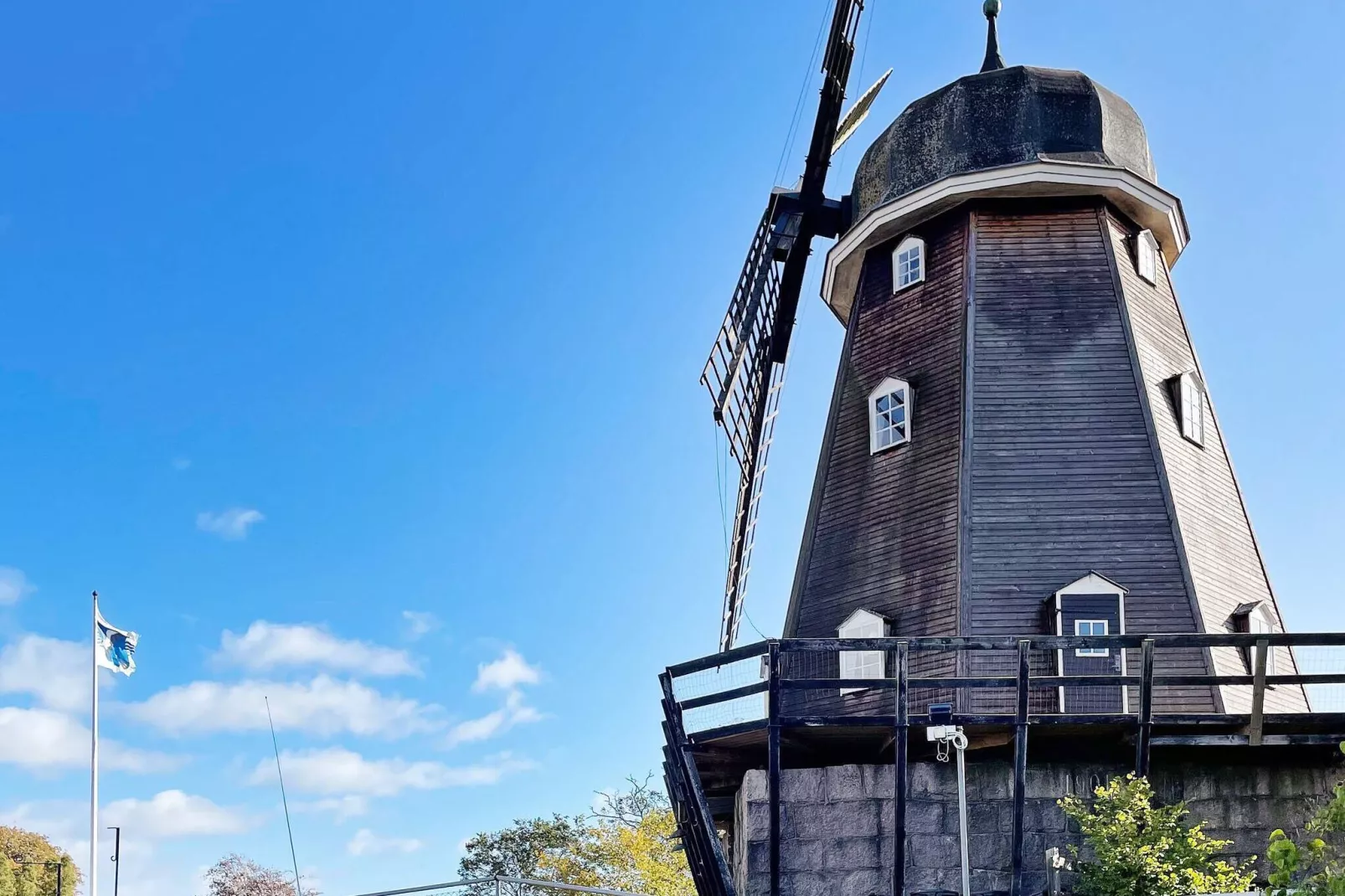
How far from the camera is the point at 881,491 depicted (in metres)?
14.8

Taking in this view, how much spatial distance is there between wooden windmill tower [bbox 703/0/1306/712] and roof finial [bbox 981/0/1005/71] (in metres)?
0.03

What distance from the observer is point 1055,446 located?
14117mm

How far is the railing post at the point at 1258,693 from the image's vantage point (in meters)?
11.9

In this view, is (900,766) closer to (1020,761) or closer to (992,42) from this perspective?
(1020,761)

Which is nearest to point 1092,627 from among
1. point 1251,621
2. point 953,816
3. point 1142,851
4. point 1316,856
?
point 1251,621

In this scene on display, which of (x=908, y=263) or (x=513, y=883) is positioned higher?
(x=908, y=263)

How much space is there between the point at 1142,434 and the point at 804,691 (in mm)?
4008

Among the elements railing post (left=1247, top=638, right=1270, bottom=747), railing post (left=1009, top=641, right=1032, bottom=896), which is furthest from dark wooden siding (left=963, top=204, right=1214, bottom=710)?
railing post (left=1009, top=641, right=1032, bottom=896)

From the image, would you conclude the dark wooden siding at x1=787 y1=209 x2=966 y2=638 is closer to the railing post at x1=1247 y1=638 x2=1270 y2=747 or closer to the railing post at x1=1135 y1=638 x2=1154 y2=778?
the railing post at x1=1135 y1=638 x2=1154 y2=778

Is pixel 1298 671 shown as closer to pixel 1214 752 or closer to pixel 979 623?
pixel 1214 752

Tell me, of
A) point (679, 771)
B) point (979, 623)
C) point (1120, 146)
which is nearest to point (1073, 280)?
point (1120, 146)

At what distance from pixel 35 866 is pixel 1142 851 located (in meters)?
46.3

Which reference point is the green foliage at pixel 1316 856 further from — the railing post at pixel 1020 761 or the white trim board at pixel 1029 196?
the white trim board at pixel 1029 196

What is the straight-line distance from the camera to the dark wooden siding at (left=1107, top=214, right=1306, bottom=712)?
43.5ft
